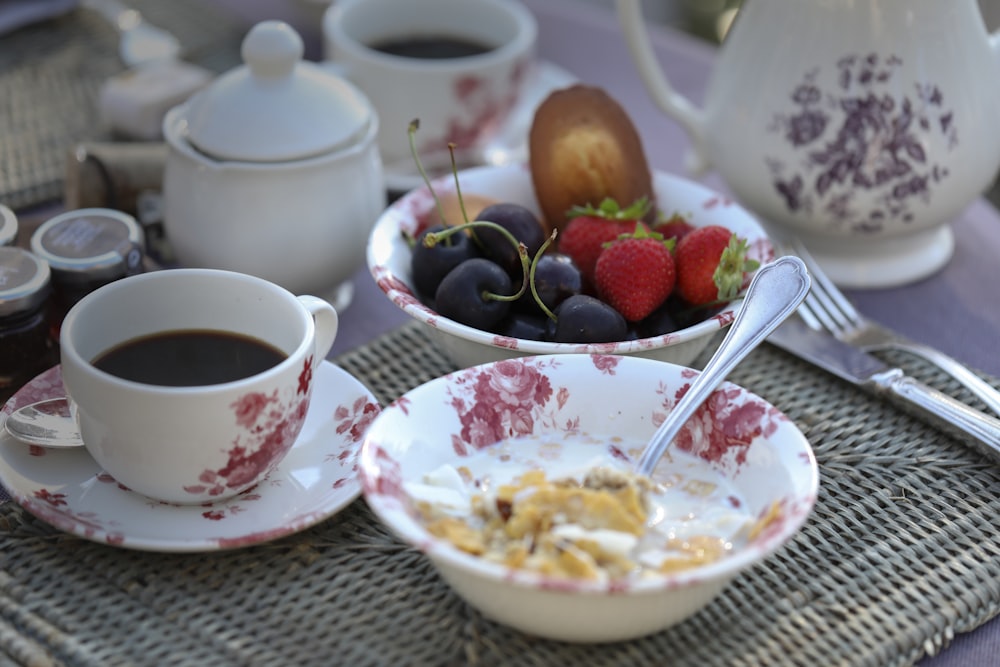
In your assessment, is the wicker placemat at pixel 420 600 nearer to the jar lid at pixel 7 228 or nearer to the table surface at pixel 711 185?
the table surface at pixel 711 185

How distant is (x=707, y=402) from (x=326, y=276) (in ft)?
1.34

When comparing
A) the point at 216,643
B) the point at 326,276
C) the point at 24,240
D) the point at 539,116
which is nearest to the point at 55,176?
the point at 24,240

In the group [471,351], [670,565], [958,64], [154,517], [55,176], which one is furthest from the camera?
[55,176]

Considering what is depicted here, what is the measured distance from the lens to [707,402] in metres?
0.74

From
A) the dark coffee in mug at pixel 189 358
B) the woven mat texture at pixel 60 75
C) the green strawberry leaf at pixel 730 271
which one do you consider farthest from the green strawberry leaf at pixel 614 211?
the woven mat texture at pixel 60 75

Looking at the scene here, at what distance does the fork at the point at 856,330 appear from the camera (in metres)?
0.91

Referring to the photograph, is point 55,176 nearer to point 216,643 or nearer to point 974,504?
point 216,643

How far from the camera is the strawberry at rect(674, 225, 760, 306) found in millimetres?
857

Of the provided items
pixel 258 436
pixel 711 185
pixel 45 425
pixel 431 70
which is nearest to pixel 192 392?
pixel 258 436

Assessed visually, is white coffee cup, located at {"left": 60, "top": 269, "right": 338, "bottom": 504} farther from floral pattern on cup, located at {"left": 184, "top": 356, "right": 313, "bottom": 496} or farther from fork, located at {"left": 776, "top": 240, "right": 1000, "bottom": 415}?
fork, located at {"left": 776, "top": 240, "right": 1000, "bottom": 415}

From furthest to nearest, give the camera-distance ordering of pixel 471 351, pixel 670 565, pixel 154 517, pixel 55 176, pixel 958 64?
pixel 55 176 → pixel 958 64 → pixel 471 351 → pixel 154 517 → pixel 670 565

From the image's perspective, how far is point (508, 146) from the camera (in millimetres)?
1319

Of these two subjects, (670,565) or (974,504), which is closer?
(670,565)

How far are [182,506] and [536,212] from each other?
0.47 meters
